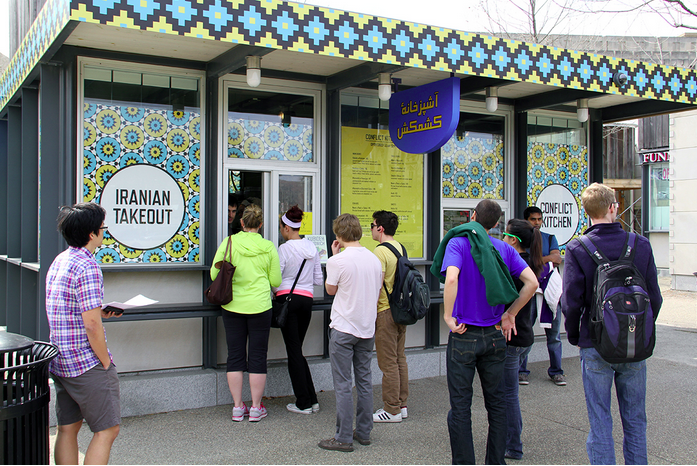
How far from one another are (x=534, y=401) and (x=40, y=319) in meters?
4.53

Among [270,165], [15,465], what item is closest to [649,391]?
[270,165]

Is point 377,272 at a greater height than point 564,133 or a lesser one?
lesser

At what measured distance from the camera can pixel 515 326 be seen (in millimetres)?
4215

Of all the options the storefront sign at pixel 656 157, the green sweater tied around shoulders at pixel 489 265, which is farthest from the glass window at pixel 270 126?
the storefront sign at pixel 656 157

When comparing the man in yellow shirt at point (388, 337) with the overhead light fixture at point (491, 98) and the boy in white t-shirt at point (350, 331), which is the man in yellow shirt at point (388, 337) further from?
the overhead light fixture at point (491, 98)

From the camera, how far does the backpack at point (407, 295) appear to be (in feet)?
16.0

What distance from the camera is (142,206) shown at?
5551 mm

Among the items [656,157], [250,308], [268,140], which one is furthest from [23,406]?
[656,157]

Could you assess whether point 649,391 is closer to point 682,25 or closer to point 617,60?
point 617,60

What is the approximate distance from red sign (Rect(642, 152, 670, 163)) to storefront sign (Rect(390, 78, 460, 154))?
45.0 feet

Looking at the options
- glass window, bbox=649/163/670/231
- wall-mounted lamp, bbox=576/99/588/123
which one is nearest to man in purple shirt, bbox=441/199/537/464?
wall-mounted lamp, bbox=576/99/588/123

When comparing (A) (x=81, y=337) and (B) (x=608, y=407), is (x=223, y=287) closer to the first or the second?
(A) (x=81, y=337)

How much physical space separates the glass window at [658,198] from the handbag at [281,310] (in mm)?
15527

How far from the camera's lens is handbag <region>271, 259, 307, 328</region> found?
5.30 meters
